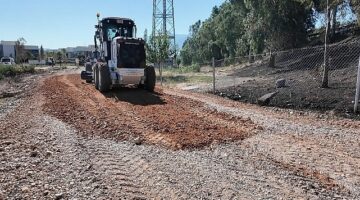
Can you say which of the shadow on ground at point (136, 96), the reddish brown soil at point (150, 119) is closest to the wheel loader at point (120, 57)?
the shadow on ground at point (136, 96)

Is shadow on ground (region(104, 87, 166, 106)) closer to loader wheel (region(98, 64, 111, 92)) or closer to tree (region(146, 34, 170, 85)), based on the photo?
loader wheel (region(98, 64, 111, 92))

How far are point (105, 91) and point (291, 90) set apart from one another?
25.6ft

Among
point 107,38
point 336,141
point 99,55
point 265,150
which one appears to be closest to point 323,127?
point 336,141

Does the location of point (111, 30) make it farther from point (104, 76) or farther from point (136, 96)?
point (136, 96)

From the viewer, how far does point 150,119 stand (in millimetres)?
10945

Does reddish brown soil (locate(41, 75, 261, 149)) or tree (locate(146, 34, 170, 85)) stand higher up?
tree (locate(146, 34, 170, 85))

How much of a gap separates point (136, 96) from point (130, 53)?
1817mm

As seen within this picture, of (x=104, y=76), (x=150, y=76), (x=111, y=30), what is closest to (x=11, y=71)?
(x=111, y=30)

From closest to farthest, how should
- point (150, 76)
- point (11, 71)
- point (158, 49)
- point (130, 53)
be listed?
point (130, 53)
point (150, 76)
point (158, 49)
point (11, 71)

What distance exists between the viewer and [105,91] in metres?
17.5

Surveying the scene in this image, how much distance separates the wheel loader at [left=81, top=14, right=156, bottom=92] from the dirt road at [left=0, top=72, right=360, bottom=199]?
3.95 metres

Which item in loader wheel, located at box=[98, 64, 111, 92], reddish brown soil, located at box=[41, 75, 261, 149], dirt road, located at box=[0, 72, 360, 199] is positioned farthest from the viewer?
loader wheel, located at box=[98, 64, 111, 92]

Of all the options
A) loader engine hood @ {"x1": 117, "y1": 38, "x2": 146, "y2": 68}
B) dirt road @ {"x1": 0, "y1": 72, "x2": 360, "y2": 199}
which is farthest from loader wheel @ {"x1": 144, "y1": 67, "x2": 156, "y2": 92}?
dirt road @ {"x1": 0, "y1": 72, "x2": 360, "y2": 199}

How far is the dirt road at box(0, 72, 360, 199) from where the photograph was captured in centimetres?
566
